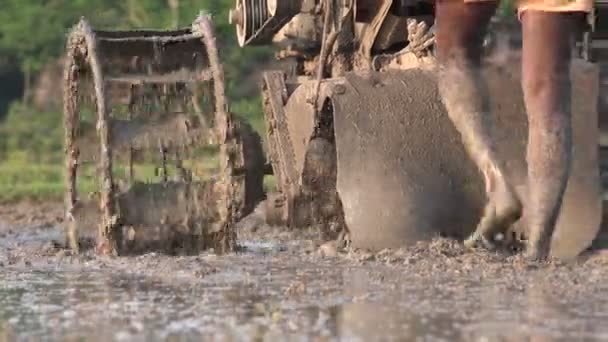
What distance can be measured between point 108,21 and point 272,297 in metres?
15.5

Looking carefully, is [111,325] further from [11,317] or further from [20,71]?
[20,71]

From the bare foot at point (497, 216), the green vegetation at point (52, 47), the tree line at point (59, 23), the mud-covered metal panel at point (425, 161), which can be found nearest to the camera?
the bare foot at point (497, 216)

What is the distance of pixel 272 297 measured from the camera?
20.5ft

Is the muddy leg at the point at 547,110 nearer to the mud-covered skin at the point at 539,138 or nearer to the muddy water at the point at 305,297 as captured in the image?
the mud-covered skin at the point at 539,138

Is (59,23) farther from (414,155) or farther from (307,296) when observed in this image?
(307,296)

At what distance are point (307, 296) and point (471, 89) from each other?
1.68 meters

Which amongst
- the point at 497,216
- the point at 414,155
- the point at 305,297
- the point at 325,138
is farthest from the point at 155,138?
the point at 305,297

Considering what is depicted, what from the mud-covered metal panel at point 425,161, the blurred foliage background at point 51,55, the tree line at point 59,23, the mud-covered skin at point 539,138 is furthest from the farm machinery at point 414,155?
the tree line at point 59,23

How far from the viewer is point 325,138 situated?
8.18 metres

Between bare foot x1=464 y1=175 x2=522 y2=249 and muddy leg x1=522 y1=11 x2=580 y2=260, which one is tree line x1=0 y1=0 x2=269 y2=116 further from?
muddy leg x1=522 y1=11 x2=580 y2=260

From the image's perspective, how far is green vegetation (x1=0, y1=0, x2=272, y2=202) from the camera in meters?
20.9

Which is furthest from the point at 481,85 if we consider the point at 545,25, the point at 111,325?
the point at 111,325

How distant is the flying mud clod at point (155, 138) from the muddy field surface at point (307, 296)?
20cm

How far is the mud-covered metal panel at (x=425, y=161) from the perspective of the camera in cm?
764
